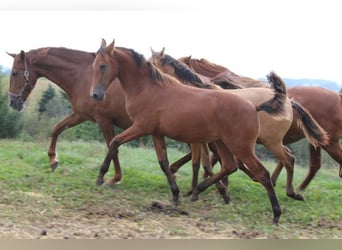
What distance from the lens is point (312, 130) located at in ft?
23.6

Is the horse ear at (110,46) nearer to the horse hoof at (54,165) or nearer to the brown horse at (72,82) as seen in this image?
the brown horse at (72,82)

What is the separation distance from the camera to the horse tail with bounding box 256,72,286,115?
251 inches

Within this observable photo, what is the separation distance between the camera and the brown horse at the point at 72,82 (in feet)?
26.0

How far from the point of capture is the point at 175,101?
6410 mm

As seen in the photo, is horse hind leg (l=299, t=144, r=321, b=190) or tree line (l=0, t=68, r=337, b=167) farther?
tree line (l=0, t=68, r=337, b=167)

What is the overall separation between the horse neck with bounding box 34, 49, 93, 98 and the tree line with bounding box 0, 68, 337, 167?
17.2 feet

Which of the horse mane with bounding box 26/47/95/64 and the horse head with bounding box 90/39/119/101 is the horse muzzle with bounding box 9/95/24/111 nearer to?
the horse mane with bounding box 26/47/95/64

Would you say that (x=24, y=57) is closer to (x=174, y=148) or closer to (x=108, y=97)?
(x=108, y=97)

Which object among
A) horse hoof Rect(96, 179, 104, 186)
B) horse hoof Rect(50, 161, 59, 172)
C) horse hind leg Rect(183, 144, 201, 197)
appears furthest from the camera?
horse hoof Rect(50, 161, 59, 172)

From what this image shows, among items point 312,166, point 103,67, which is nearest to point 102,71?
point 103,67

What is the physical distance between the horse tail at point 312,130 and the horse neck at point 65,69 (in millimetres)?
3068

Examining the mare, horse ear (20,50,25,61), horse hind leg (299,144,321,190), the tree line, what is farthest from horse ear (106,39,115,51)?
the tree line

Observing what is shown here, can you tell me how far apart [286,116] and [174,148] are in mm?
7522

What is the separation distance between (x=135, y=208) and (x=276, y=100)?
2.07m
